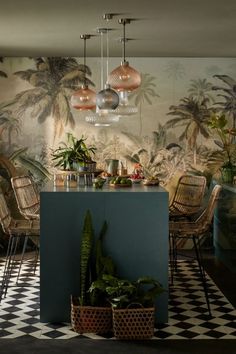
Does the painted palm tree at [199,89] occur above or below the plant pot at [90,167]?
above

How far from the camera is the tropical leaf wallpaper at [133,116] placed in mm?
9445

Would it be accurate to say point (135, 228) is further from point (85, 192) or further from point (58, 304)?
point (58, 304)

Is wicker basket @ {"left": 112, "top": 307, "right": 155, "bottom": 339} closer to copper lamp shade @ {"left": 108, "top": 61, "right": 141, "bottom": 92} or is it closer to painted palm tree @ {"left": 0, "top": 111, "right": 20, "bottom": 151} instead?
copper lamp shade @ {"left": 108, "top": 61, "right": 141, "bottom": 92}

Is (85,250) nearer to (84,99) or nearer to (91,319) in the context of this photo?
(91,319)

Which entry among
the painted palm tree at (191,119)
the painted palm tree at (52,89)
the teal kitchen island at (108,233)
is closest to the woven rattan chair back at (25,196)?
the teal kitchen island at (108,233)

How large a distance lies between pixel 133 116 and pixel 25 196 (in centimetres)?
267

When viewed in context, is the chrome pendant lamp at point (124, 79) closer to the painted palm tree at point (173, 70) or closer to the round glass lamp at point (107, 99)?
the round glass lamp at point (107, 99)

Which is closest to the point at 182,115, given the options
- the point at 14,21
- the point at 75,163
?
the point at 75,163

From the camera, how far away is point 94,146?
31.3ft

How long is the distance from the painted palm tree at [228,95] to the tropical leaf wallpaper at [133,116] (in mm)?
14

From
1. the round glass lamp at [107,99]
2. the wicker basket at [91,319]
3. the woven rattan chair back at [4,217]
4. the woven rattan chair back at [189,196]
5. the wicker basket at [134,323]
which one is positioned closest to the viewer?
the wicker basket at [134,323]

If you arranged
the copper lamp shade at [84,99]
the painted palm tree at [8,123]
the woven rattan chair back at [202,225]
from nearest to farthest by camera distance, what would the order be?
the woven rattan chair back at [202,225]
the copper lamp shade at [84,99]
the painted palm tree at [8,123]

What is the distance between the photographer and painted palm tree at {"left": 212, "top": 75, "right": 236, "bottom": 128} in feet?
31.2

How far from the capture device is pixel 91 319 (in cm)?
543
